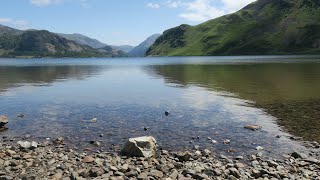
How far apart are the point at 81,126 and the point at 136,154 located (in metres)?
10.7

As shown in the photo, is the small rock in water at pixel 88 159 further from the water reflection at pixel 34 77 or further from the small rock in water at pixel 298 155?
the water reflection at pixel 34 77

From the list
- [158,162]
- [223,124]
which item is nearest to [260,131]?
[223,124]

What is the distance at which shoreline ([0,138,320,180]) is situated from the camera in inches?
699

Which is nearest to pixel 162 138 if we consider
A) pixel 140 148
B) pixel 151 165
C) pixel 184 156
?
pixel 140 148

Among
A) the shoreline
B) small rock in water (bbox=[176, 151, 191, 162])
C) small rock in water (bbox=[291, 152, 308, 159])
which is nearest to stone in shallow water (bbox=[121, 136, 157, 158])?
the shoreline

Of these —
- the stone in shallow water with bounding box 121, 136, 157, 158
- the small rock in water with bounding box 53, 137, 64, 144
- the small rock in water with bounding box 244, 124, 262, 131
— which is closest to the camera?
the stone in shallow water with bounding box 121, 136, 157, 158

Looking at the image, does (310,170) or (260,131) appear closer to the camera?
(310,170)

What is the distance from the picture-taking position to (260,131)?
28062 mm

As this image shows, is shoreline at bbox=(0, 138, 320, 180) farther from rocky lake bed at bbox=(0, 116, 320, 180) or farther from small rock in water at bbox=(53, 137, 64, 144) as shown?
small rock in water at bbox=(53, 137, 64, 144)

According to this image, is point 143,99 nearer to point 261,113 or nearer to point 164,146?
point 261,113

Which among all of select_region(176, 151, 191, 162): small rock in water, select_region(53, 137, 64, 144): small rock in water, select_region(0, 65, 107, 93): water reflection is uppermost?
select_region(176, 151, 191, 162): small rock in water

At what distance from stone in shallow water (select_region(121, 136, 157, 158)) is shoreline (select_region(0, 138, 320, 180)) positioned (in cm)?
49

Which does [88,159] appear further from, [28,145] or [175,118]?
[175,118]

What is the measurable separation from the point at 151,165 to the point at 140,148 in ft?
7.07
